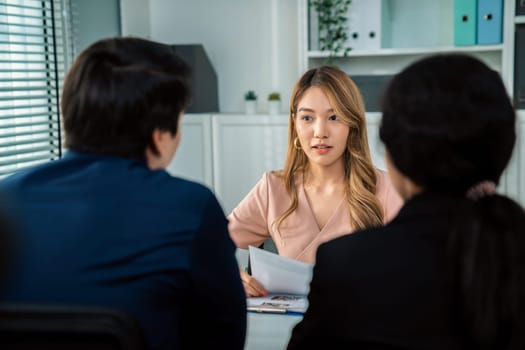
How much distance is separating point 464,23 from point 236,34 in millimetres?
1379

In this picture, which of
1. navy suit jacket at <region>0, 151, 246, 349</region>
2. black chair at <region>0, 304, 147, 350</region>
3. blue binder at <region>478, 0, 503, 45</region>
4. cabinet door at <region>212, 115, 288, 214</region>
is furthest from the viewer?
cabinet door at <region>212, 115, 288, 214</region>

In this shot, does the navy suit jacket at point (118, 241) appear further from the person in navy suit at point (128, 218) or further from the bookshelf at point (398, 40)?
the bookshelf at point (398, 40)

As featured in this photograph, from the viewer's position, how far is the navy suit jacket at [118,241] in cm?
101

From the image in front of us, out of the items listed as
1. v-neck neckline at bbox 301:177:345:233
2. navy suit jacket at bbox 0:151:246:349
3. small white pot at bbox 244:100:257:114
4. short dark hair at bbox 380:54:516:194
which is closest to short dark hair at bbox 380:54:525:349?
short dark hair at bbox 380:54:516:194

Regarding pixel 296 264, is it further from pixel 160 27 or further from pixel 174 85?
pixel 160 27

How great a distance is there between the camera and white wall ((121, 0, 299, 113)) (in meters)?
3.95

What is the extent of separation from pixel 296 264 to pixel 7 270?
31.5 inches

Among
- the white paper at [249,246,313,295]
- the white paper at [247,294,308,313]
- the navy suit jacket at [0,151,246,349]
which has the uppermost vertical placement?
the navy suit jacket at [0,151,246,349]

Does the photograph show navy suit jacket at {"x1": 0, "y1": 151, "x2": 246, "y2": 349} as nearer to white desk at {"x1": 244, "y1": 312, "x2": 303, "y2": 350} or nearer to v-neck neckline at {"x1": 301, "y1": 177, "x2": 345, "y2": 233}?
white desk at {"x1": 244, "y1": 312, "x2": 303, "y2": 350}

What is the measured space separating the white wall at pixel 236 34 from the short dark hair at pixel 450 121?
2.97 meters

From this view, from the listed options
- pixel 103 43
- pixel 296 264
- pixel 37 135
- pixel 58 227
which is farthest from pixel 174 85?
pixel 37 135

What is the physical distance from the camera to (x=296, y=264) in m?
1.65

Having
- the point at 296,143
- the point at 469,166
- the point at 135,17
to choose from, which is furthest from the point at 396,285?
the point at 135,17

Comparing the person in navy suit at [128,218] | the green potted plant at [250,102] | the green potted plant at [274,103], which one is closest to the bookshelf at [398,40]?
the green potted plant at [274,103]
